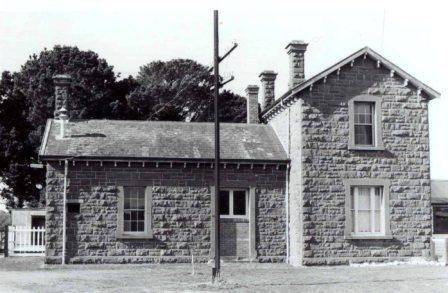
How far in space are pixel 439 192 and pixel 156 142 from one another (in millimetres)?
31115

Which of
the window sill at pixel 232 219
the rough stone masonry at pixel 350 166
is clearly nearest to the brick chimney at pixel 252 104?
the rough stone masonry at pixel 350 166

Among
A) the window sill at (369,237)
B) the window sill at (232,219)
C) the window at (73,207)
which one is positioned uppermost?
the window at (73,207)

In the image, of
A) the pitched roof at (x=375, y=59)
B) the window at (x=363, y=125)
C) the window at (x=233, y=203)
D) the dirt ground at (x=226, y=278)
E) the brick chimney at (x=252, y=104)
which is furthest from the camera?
the brick chimney at (x=252, y=104)

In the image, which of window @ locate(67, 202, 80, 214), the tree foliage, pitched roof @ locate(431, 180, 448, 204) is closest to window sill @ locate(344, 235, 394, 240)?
window @ locate(67, 202, 80, 214)

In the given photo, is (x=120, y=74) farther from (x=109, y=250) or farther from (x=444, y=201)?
(x=109, y=250)

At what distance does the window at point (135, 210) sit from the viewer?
2180 centimetres

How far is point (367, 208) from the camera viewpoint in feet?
71.5

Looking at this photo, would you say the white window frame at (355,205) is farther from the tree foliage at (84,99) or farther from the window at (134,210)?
the tree foliage at (84,99)

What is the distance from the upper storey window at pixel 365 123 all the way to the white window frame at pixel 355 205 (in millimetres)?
1168

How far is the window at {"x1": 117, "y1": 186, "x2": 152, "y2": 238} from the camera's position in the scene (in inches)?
858

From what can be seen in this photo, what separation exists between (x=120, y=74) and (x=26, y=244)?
28.1 metres

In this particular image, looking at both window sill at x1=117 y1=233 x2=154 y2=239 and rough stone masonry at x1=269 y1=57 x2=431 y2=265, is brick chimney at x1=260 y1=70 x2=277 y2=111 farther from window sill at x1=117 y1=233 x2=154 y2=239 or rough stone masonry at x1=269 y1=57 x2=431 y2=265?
window sill at x1=117 y1=233 x2=154 y2=239

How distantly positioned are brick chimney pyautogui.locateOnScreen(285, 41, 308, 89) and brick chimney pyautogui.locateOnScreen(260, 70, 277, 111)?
167 inches

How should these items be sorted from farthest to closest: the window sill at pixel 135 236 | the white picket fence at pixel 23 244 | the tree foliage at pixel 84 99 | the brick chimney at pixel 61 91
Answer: the tree foliage at pixel 84 99 < the white picket fence at pixel 23 244 < the brick chimney at pixel 61 91 < the window sill at pixel 135 236
